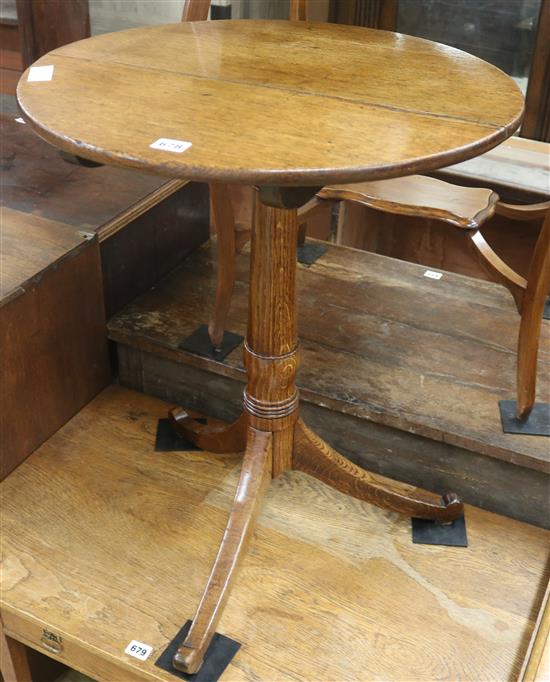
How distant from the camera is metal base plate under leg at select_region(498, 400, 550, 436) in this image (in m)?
1.68

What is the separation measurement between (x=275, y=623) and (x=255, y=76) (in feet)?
3.22

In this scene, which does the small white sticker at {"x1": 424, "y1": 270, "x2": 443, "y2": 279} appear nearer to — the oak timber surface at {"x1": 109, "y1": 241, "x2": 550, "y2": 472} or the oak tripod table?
the oak timber surface at {"x1": 109, "y1": 241, "x2": 550, "y2": 472}

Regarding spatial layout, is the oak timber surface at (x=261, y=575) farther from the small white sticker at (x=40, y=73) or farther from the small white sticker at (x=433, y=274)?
the small white sticker at (x=40, y=73)

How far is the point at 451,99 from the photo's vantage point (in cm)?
134

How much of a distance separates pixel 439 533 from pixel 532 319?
18.5 inches

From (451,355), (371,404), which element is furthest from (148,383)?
(451,355)

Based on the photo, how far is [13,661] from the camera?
1.63m

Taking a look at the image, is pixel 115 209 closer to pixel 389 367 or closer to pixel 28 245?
pixel 28 245

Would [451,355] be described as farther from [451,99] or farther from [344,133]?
[344,133]

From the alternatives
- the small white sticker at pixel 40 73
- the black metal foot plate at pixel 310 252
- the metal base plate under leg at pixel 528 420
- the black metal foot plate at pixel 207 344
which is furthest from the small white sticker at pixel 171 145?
the black metal foot plate at pixel 310 252

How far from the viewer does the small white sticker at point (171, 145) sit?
3.70 feet

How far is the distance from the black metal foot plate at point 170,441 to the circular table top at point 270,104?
32.6 inches

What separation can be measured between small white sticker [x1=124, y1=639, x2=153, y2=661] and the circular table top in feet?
2.74

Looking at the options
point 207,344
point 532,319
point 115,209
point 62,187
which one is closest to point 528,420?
point 532,319
